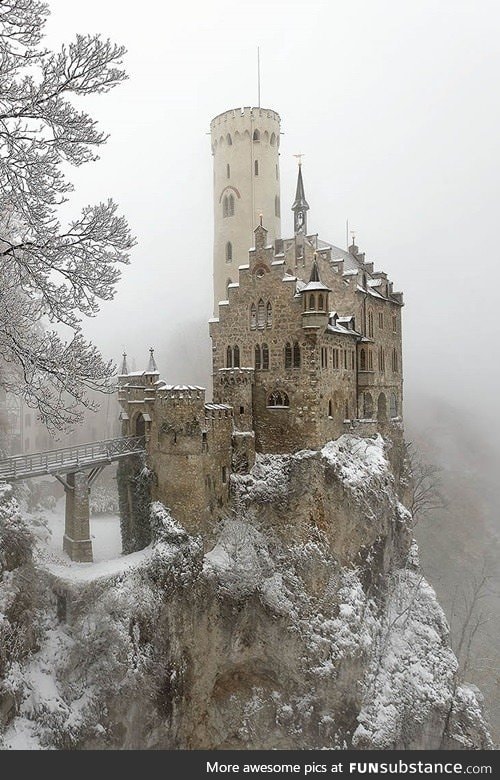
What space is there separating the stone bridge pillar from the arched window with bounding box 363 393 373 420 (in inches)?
751

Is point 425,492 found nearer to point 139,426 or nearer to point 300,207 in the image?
point 300,207

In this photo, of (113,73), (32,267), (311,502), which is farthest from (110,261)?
(311,502)

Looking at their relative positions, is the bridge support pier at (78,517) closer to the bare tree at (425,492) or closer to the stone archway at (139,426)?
the stone archway at (139,426)

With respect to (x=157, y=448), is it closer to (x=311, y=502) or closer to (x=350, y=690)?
(x=311, y=502)

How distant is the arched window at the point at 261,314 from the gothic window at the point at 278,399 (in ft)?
13.6

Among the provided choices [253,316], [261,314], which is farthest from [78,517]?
[261,314]

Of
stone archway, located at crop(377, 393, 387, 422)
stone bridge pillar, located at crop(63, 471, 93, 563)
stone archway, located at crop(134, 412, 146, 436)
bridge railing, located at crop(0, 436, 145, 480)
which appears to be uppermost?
stone archway, located at crop(377, 393, 387, 422)

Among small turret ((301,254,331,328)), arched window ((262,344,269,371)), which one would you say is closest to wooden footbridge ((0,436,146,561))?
arched window ((262,344,269,371))

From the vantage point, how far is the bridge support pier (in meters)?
24.3

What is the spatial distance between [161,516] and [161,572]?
2.71 m

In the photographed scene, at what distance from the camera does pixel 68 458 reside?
2475 centimetres

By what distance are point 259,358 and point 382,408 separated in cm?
1315

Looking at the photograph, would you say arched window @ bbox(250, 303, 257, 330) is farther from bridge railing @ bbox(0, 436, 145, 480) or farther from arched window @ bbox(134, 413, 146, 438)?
bridge railing @ bbox(0, 436, 145, 480)

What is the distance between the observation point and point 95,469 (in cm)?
2547
